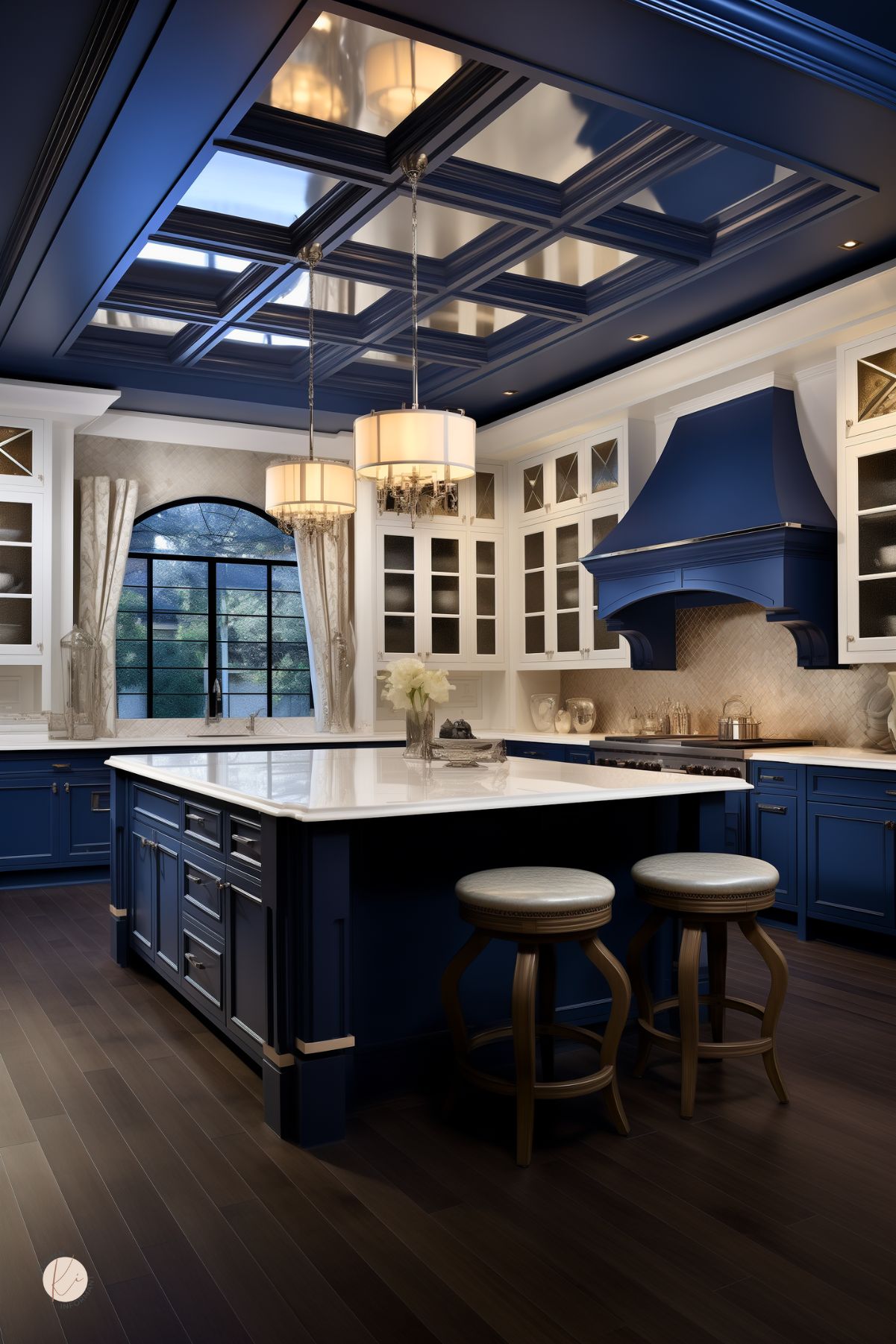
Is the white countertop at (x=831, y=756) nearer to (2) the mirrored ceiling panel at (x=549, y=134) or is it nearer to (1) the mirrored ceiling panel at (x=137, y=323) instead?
(2) the mirrored ceiling panel at (x=549, y=134)

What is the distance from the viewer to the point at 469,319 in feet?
18.9

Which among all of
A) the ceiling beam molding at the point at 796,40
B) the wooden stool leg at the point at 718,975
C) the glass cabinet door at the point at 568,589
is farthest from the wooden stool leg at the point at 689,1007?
the glass cabinet door at the point at 568,589

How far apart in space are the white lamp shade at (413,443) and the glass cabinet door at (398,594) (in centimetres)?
410

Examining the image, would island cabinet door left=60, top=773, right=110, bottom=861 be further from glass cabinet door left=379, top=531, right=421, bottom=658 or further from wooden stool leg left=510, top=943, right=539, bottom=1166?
wooden stool leg left=510, top=943, right=539, bottom=1166

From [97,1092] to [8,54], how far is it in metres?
3.08

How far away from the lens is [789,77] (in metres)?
3.11

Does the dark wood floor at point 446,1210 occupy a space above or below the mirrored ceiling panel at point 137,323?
below

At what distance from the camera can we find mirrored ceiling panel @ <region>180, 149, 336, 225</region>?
402cm

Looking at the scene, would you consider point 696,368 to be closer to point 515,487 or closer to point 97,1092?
point 515,487

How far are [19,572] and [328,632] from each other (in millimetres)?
2132

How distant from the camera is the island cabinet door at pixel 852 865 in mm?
4531

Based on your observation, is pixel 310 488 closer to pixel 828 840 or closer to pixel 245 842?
pixel 245 842

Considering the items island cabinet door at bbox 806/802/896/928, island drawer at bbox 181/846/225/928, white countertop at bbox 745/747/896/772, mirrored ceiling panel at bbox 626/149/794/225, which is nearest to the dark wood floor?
island drawer at bbox 181/846/225/928

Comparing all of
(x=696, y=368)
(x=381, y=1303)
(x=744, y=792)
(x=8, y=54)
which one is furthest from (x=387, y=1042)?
(x=696, y=368)
